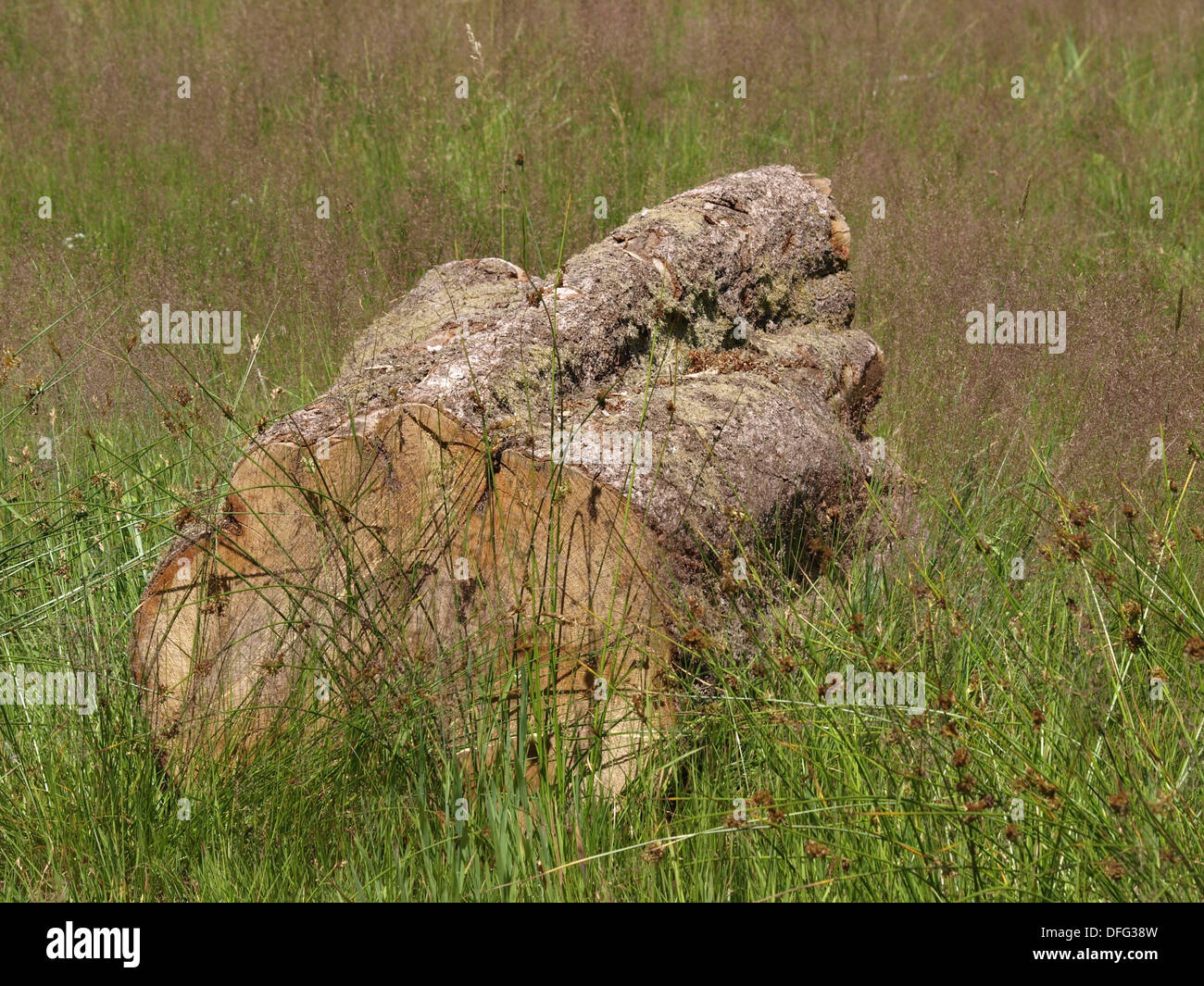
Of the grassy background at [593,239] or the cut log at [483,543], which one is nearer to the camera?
the grassy background at [593,239]

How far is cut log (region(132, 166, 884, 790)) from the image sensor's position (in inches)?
88.4

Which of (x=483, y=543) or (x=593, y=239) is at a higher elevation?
(x=593, y=239)

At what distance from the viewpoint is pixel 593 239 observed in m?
5.45

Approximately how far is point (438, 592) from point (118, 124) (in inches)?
182

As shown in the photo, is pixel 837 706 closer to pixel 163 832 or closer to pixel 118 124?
pixel 163 832

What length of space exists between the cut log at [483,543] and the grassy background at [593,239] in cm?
11

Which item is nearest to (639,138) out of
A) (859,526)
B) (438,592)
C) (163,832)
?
(859,526)

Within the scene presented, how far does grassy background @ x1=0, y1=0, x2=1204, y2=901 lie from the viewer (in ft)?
6.39

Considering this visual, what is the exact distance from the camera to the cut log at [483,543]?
224 cm

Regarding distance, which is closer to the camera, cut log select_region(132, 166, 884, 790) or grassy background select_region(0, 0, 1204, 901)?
grassy background select_region(0, 0, 1204, 901)

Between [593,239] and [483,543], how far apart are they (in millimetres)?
3357

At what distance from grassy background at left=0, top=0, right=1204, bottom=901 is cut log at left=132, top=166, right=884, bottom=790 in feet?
0.36
